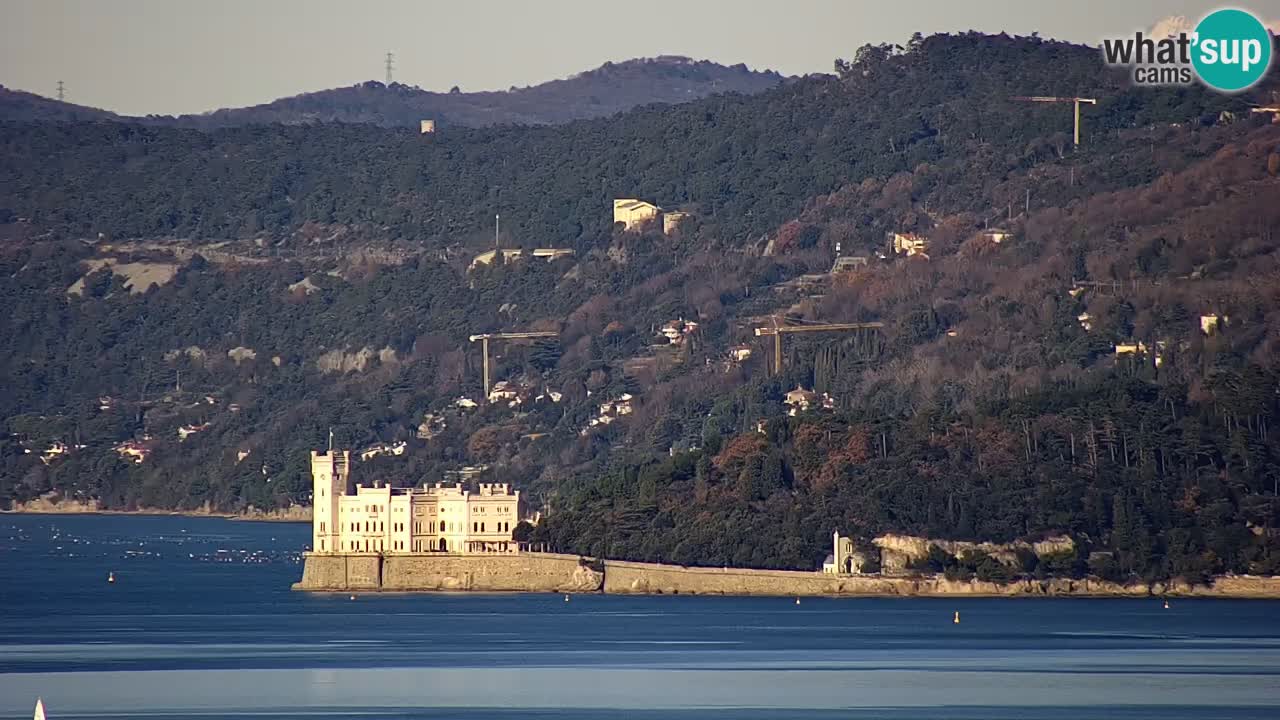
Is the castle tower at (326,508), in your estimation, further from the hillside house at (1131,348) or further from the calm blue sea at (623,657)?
the hillside house at (1131,348)

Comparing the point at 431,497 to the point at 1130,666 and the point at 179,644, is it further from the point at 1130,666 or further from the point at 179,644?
the point at 1130,666

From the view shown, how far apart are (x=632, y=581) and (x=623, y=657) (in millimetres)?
32253

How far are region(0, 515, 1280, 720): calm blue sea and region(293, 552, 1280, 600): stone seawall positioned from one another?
766mm

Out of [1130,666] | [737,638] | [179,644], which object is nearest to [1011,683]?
[1130,666]

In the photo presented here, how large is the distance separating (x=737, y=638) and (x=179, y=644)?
20.1m

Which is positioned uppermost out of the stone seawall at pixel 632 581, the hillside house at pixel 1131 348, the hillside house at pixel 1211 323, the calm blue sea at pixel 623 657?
the hillside house at pixel 1211 323

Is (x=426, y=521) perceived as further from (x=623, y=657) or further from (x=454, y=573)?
(x=623, y=657)

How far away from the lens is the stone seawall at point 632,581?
136 metres

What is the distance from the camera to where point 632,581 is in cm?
14012

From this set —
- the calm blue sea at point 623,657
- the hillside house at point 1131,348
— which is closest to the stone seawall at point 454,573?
the calm blue sea at point 623,657

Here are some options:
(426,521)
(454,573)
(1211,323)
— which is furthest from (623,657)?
(1211,323)

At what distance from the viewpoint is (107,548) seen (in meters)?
200

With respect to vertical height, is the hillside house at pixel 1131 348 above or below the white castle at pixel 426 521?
Result: above

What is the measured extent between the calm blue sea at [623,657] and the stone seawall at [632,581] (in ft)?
2.51
